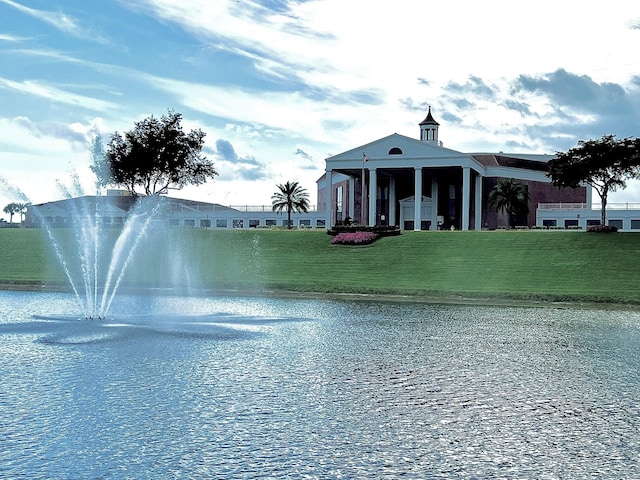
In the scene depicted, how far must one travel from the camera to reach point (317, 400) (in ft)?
35.4

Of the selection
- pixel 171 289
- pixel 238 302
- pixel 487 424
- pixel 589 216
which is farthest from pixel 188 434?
pixel 589 216

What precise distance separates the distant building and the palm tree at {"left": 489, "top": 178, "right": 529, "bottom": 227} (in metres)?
1.50

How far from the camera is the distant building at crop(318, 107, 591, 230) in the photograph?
67.9 meters

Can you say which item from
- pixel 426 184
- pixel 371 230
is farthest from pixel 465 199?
pixel 371 230

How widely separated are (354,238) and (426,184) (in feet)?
96.1

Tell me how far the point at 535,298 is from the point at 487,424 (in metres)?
19.4

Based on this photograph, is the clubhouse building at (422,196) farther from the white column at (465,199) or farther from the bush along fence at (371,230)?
the bush along fence at (371,230)

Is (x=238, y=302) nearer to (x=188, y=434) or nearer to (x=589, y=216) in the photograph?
(x=188, y=434)

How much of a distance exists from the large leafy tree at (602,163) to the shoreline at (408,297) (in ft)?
92.3

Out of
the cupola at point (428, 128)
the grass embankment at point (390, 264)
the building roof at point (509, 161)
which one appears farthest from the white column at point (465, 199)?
the cupola at point (428, 128)

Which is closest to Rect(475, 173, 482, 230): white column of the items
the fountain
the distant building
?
the distant building

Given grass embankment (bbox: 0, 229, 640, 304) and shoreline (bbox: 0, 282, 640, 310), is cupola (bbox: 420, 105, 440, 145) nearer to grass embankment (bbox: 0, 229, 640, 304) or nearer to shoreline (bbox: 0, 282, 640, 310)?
grass embankment (bbox: 0, 229, 640, 304)

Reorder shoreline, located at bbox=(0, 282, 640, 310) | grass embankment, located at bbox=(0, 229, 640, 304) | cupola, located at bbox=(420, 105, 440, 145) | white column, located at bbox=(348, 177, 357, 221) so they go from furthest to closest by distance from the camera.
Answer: cupola, located at bbox=(420, 105, 440, 145), white column, located at bbox=(348, 177, 357, 221), grass embankment, located at bbox=(0, 229, 640, 304), shoreline, located at bbox=(0, 282, 640, 310)

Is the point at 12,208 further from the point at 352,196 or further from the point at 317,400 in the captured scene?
the point at 317,400
